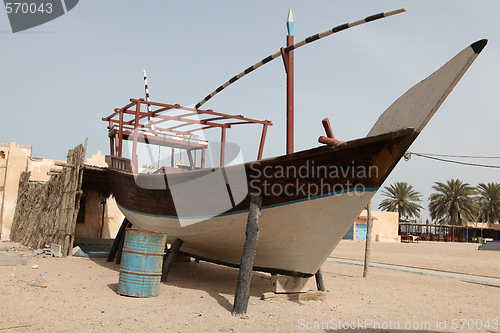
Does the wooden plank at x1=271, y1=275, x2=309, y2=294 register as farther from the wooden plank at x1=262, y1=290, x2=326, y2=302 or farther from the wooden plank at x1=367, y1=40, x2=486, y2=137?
the wooden plank at x1=367, y1=40, x2=486, y2=137

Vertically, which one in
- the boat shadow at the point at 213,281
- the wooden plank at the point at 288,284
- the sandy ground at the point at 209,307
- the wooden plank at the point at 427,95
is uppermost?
the wooden plank at the point at 427,95

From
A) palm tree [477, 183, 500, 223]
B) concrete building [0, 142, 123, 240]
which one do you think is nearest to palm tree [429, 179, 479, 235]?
palm tree [477, 183, 500, 223]

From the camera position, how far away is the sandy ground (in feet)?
13.7

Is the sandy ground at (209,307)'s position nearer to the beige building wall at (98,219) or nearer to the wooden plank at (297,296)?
the wooden plank at (297,296)

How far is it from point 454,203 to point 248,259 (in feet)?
137

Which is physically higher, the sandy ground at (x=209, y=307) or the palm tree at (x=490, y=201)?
the palm tree at (x=490, y=201)

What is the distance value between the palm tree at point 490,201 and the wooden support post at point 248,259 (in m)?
41.9

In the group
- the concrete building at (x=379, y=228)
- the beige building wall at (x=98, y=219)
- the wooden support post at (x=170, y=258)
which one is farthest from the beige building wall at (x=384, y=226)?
the wooden support post at (x=170, y=258)

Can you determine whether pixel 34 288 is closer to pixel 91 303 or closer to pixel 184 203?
pixel 91 303

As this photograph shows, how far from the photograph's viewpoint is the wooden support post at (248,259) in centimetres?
478

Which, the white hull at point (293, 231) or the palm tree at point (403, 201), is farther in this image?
the palm tree at point (403, 201)

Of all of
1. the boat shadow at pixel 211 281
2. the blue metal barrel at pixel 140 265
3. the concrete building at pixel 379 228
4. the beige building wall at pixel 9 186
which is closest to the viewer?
the blue metal barrel at pixel 140 265

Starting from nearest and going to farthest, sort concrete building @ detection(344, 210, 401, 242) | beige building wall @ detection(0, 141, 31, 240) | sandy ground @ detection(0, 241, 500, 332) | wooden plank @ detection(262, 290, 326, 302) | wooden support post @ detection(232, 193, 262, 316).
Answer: sandy ground @ detection(0, 241, 500, 332) → wooden support post @ detection(232, 193, 262, 316) → wooden plank @ detection(262, 290, 326, 302) → beige building wall @ detection(0, 141, 31, 240) → concrete building @ detection(344, 210, 401, 242)

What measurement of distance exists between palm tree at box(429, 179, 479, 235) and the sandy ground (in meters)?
36.5
